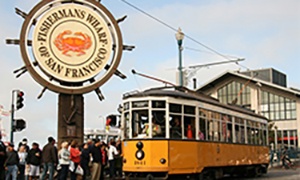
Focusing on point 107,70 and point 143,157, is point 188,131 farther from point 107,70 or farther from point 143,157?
point 107,70

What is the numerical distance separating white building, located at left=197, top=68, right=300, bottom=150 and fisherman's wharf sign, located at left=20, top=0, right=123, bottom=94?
35.6m

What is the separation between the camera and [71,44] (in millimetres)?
19547

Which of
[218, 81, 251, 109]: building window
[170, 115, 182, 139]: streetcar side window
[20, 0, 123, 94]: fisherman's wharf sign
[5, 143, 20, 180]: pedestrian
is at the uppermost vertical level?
[218, 81, 251, 109]: building window

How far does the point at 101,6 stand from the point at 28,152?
6.53 meters

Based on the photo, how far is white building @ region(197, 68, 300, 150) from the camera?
5656 cm

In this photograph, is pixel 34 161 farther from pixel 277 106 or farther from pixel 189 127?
pixel 277 106

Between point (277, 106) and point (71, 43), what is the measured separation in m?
42.3

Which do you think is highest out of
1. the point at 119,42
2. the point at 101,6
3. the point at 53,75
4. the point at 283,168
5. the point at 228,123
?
the point at 101,6

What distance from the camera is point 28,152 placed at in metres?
16.7

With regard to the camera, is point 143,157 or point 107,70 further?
point 107,70

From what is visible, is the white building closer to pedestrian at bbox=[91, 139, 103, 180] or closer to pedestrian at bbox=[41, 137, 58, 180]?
pedestrian at bbox=[91, 139, 103, 180]

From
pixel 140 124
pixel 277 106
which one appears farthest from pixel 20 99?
pixel 277 106

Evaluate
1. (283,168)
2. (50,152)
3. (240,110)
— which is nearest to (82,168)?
(50,152)

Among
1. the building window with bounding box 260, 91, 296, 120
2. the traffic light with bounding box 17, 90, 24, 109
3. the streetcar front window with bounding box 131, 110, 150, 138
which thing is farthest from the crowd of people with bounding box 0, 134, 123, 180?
the building window with bounding box 260, 91, 296, 120
